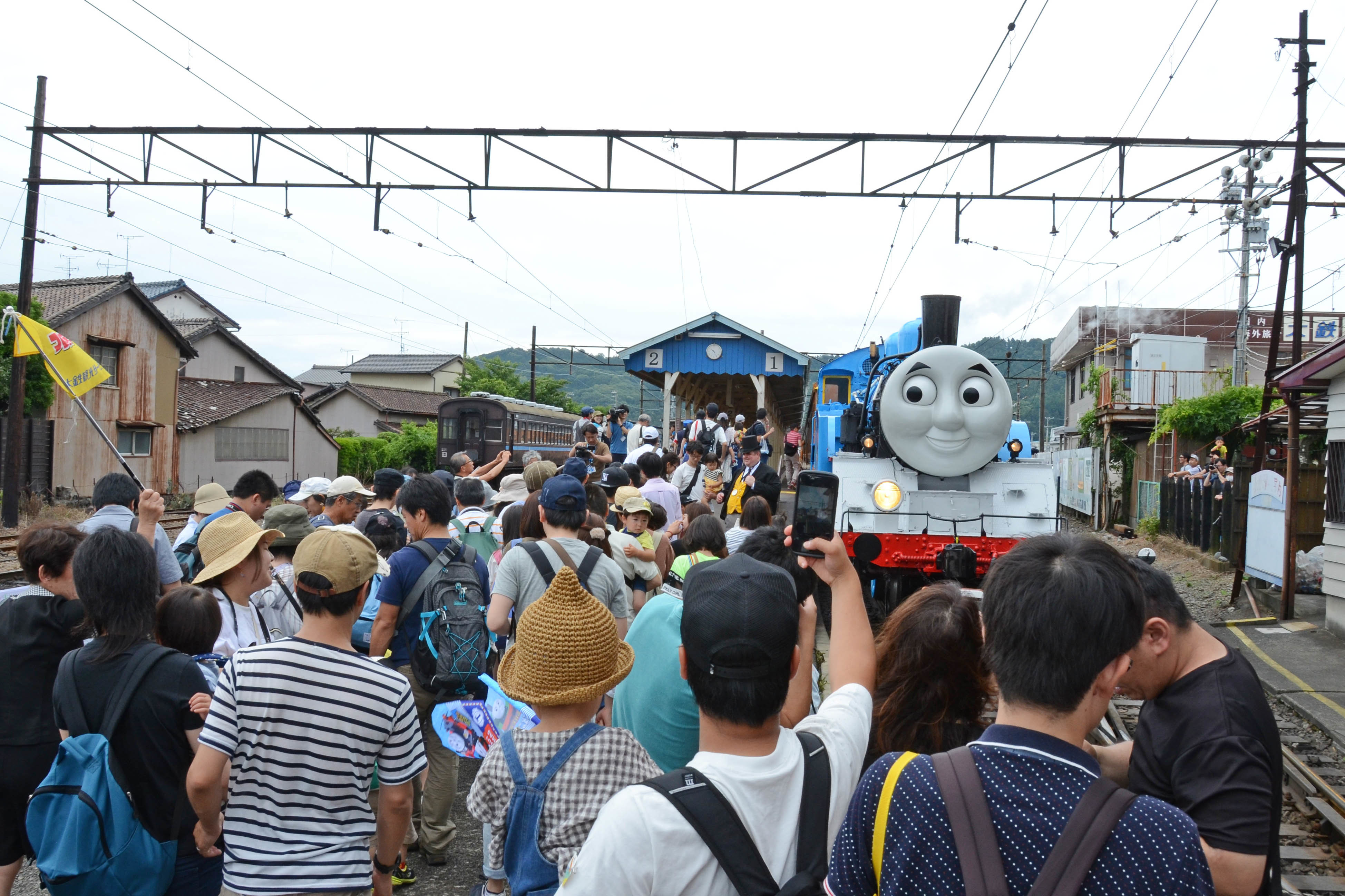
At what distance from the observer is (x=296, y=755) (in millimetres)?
2422

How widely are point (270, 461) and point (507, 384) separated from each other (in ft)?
74.2

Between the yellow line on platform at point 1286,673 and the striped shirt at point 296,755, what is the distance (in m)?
7.52

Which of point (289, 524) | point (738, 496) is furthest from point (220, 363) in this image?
point (289, 524)

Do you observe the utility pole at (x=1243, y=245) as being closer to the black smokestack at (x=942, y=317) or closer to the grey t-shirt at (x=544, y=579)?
the black smokestack at (x=942, y=317)

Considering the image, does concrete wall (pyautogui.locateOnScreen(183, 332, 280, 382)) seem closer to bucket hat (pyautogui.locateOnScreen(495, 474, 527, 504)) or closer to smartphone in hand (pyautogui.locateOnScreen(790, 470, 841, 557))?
bucket hat (pyautogui.locateOnScreen(495, 474, 527, 504))

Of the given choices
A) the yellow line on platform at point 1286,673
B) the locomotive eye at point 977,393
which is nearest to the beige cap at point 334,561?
the locomotive eye at point 977,393

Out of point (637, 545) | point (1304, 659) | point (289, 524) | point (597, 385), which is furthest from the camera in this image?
point (597, 385)

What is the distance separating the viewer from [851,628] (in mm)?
2201

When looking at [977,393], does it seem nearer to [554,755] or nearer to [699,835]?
[554,755]

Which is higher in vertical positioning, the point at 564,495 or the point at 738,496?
the point at 564,495

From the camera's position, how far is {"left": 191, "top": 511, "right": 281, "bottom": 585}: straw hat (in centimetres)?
340

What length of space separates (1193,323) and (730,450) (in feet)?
122

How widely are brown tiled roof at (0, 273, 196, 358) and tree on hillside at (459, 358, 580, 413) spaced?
2522 centimetres

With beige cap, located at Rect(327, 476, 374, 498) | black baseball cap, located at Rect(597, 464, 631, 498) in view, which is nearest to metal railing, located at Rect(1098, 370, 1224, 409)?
black baseball cap, located at Rect(597, 464, 631, 498)
